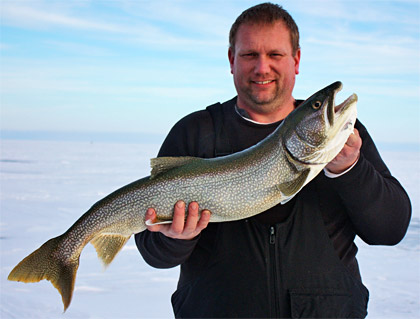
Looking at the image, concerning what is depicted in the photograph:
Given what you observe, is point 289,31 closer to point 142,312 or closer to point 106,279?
point 142,312

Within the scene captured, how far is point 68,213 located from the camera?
29.8ft

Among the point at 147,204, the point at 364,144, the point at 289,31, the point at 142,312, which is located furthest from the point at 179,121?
the point at 142,312

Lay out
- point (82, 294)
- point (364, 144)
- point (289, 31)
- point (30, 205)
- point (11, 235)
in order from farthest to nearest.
Result: point (30, 205), point (11, 235), point (82, 294), point (289, 31), point (364, 144)

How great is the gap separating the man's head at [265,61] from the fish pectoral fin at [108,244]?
4.43ft

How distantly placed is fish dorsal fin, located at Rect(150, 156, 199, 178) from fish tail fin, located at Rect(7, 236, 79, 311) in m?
0.87

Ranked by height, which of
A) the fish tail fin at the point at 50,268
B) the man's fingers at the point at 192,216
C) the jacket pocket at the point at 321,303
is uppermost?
the man's fingers at the point at 192,216

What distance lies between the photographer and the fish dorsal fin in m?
3.01

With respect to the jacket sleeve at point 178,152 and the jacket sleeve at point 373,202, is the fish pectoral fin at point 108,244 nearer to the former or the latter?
the jacket sleeve at point 178,152

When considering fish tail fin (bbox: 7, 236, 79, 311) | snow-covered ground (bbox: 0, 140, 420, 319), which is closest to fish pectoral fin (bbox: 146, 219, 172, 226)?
fish tail fin (bbox: 7, 236, 79, 311)

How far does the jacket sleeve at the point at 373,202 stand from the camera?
2785 millimetres

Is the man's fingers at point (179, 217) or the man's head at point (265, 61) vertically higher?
the man's head at point (265, 61)

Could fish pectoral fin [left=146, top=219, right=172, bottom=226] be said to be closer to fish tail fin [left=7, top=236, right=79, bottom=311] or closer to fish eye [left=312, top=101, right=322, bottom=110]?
fish tail fin [left=7, top=236, right=79, bottom=311]

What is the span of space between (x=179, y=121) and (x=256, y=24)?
0.94 meters

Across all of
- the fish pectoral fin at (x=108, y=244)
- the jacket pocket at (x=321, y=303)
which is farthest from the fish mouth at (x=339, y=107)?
the fish pectoral fin at (x=108, y=244)
